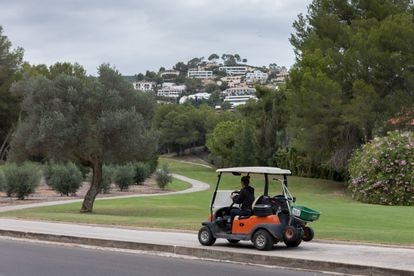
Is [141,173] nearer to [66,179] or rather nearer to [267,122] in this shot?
[66,179]

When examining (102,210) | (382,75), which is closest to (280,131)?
(382,75)

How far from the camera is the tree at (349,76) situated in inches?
1763

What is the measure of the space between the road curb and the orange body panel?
2.33 feet

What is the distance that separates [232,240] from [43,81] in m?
17.0

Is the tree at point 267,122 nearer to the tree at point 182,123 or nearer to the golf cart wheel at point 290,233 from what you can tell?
the tree at point 182,123

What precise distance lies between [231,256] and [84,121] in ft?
55.6

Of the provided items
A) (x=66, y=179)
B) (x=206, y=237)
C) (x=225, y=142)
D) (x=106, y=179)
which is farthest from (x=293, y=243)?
(x=225, y=142)

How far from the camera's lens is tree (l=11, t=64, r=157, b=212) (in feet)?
92.8

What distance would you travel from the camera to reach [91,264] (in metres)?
12.9

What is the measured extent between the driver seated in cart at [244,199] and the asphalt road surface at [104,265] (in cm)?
146

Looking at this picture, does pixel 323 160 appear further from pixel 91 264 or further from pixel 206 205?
pixel 91 264

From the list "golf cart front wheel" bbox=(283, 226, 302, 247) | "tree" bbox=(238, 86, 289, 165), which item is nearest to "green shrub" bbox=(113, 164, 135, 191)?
"tree" bbox=(238, 86, 289, 165)

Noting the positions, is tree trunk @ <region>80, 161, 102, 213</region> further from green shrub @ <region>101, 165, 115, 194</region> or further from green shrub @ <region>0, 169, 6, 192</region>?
green shrub @ <region>101, 165, 115, 194</region>

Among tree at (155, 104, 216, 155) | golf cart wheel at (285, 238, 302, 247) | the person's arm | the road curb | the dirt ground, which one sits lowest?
the dirt ground
